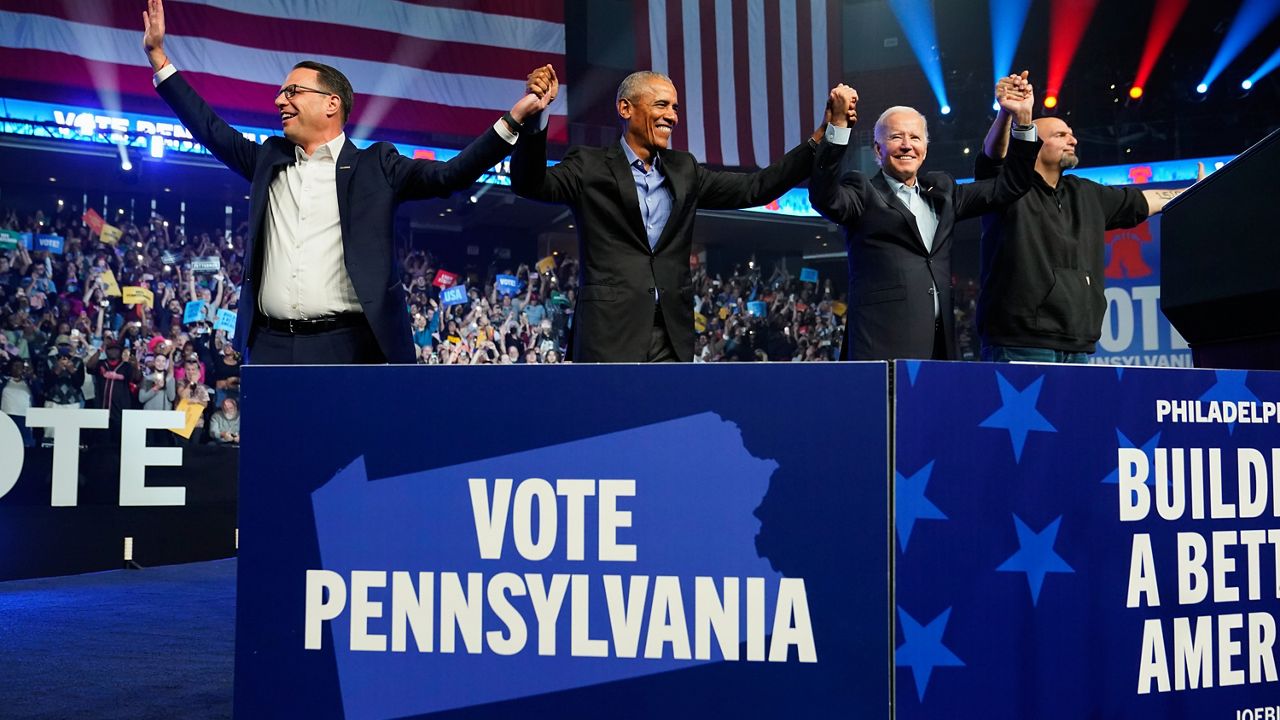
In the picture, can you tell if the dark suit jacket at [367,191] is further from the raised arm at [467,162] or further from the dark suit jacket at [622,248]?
the dark suit jacket at [622,248]

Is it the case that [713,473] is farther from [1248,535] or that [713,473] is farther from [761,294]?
[761,294]

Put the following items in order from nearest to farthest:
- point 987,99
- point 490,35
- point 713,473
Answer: point 713,473
point 490,35
point 987,99

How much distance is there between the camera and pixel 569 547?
165cm

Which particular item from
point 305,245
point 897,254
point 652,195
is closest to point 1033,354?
point 897,254

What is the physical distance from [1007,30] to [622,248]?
43.5ft

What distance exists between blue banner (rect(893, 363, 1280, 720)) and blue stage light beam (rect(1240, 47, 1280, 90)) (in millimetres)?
12501

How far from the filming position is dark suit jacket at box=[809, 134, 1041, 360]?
3.01 metres

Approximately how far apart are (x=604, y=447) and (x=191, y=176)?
13668 mm

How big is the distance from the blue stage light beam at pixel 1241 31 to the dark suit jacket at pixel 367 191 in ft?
40.3

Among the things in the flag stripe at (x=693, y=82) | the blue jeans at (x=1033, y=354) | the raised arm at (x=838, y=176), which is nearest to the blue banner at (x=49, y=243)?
the flag stripe at (x=693, y=82)

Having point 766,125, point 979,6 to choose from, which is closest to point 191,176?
point 766,125

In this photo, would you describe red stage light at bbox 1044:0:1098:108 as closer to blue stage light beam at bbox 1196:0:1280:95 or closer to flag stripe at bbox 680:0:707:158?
blue stage light beam at bbox 1196:0:1280:95

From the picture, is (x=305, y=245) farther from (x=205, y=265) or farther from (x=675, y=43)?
(x=675, y=43)

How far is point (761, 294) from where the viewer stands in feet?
53.4
